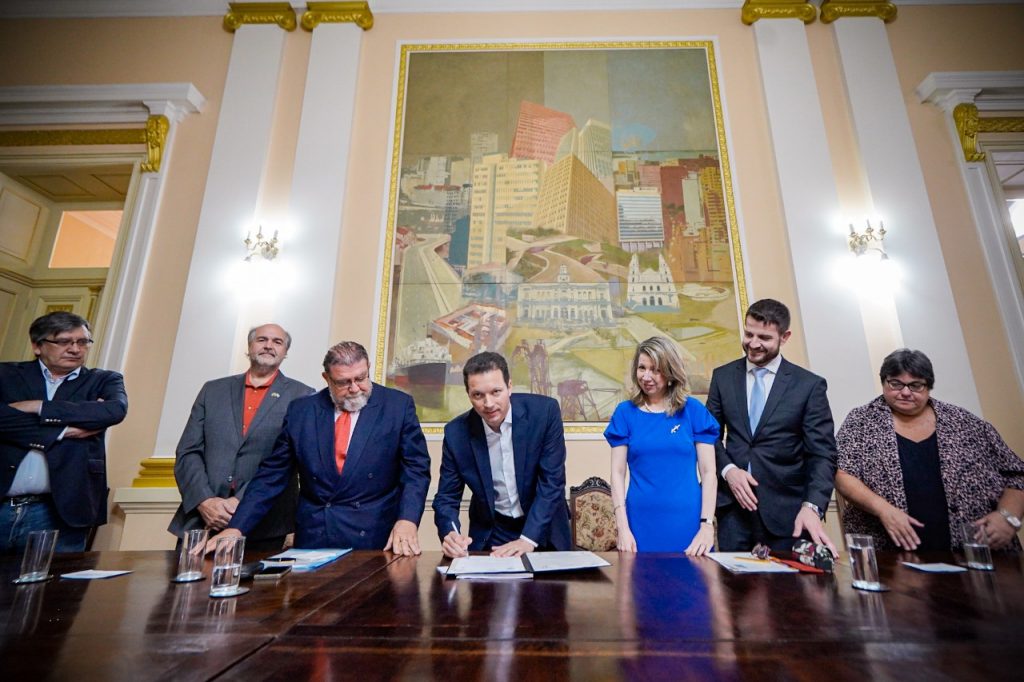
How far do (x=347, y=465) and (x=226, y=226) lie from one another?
9.74ft

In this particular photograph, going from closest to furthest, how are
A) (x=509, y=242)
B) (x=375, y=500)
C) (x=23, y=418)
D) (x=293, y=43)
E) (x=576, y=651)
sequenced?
(x=576, y=651) → (x=375, y=500) → (x=23, y=418) → (x=509, y=242) → (x=293, y=43)

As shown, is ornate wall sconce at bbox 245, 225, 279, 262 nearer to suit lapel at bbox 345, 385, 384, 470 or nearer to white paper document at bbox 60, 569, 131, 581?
suit lapel at bbox 345, 385, 384, 470

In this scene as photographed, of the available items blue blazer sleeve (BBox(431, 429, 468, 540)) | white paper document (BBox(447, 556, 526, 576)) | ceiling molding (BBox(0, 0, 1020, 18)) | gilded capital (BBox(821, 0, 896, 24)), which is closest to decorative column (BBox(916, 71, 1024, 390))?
gilded capital (BBox(821, 0, 896, 24))

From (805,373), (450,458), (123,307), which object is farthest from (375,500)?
(123,307)

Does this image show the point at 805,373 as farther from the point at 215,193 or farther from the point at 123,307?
the point at 123,307

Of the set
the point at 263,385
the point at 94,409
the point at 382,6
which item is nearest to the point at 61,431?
the point at 94,409

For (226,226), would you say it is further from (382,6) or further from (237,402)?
(382,6)

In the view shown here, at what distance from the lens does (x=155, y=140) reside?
4250 mm

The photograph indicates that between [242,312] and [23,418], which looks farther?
[242,312]

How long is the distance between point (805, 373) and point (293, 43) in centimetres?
510

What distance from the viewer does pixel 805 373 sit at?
2.21 meters

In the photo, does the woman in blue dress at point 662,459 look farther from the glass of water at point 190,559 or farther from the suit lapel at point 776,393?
the glass of water at point 190,559

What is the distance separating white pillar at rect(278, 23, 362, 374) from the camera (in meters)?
3.77

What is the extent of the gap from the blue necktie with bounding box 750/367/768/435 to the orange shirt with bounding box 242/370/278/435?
2477mm
